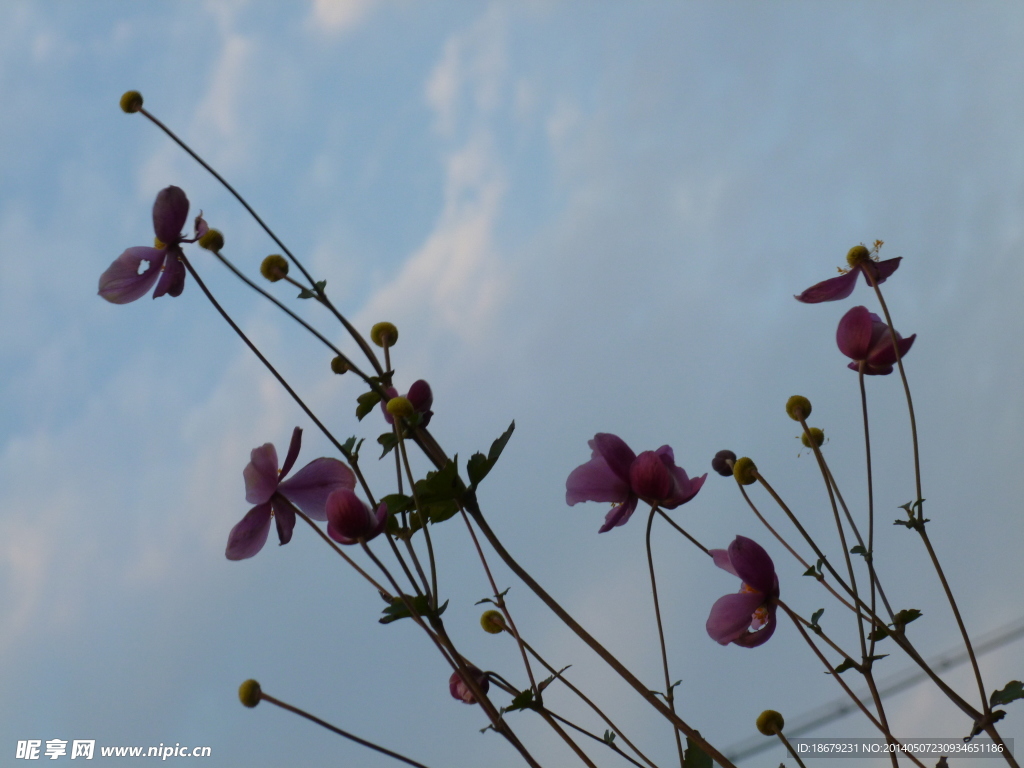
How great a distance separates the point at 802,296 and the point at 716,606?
433 mm

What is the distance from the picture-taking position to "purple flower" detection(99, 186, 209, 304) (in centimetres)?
97

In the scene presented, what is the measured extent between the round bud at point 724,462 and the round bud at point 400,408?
1.42ft

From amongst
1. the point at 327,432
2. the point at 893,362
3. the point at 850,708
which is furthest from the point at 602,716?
the point at 893,362

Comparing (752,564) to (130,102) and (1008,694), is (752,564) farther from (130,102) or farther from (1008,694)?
(130,102)

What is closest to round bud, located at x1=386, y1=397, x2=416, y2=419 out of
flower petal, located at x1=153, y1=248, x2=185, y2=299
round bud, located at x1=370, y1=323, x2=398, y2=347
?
round bud, located at x1=370, y1=323, x2=398, y2=347

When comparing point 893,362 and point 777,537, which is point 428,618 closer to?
point 777,537

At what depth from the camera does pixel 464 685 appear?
83 centimetres

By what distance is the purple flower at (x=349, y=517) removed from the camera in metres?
0.75

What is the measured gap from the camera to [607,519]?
0.88m

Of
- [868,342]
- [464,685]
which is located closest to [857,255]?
[868,342]

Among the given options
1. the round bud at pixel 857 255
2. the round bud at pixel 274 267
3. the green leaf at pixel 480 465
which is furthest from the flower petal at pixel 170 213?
the round bud at pixel 857 255

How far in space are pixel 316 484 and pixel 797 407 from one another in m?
0.54

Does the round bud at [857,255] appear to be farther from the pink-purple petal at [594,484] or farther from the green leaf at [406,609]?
the green leaf at [406,609]

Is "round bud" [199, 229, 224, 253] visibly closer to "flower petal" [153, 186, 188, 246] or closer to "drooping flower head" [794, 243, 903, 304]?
"flower petal" [153, 186, 188, 246]
